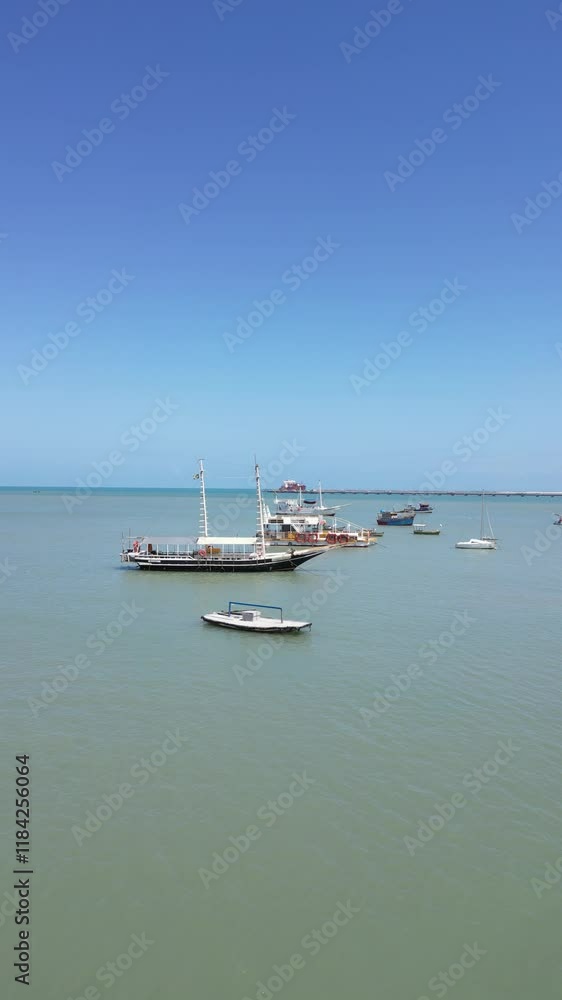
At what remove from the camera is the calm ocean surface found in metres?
11.7

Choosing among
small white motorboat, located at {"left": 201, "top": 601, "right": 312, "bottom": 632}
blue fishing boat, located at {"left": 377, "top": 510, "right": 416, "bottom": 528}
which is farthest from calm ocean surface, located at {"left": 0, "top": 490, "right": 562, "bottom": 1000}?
blue fishing boat, located at {"left": 377, "top": 510, "right": 416, "bottom": 528}

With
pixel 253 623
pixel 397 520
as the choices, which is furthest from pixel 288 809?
pixel 397 520

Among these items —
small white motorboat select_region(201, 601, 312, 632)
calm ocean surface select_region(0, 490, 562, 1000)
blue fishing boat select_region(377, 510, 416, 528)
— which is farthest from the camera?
blue fishing boat select_region(377, 510, 416, 528)

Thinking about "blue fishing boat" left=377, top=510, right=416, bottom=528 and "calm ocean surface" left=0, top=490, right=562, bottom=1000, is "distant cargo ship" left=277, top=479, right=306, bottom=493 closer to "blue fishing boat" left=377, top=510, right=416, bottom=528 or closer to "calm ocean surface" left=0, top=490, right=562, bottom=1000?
"blue fishing boat" left=377, top=510, right=416, bottom=528

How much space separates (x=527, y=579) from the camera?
54.3 meters

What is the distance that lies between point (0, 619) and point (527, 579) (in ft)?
135

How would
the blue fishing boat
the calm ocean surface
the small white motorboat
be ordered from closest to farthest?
the calm ocean surface → the small white motorboat → the blue fishing boat

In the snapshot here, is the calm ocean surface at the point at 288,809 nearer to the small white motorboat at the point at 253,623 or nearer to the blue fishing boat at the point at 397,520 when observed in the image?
the small white motorboat at the point at 253,623

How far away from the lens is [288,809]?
53.8 feet

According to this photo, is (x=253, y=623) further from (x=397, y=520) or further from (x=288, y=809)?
(x=397, y=520)

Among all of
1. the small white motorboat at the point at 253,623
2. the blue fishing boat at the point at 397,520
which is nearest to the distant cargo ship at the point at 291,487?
the blue fishing boat at the point at 397,520

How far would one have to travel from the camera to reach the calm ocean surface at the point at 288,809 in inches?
461

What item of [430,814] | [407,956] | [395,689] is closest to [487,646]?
[395,689]

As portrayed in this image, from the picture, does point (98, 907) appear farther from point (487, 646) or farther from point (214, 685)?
point (487, 646)
